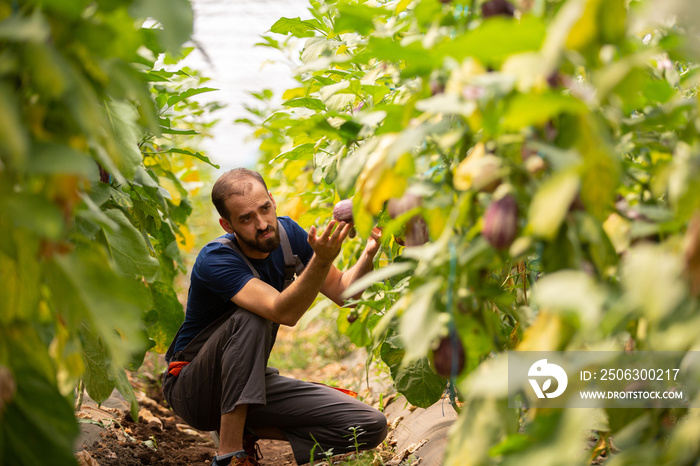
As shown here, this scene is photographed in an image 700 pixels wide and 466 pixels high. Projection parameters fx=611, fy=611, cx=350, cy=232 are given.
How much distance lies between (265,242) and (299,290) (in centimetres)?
36

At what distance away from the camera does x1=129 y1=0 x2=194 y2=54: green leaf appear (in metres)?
0.66

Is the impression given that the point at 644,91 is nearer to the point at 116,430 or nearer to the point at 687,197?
the point at 687,197

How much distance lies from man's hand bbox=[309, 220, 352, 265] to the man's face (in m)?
0.42

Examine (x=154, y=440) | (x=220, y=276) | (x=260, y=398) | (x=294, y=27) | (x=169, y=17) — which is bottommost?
(x=154, y=440)

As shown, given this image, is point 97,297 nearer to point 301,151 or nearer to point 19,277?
point 19,277

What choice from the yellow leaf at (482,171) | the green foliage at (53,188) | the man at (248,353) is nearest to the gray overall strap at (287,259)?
the man at (248,353)

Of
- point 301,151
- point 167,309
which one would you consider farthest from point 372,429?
point 301,151

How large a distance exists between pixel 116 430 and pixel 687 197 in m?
2.03

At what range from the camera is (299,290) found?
1.71 m

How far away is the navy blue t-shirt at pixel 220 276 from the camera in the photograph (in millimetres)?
1930

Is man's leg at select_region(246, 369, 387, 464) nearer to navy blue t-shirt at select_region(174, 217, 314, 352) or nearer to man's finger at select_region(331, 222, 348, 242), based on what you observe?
navy blue t-shirt at select_region(174, 217, 314, 352)

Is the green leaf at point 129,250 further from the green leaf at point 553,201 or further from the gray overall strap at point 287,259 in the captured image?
the gray overall strap at point 287,259

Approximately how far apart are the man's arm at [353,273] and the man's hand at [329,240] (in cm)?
12

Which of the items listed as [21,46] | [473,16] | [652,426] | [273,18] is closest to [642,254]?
[652,426]
